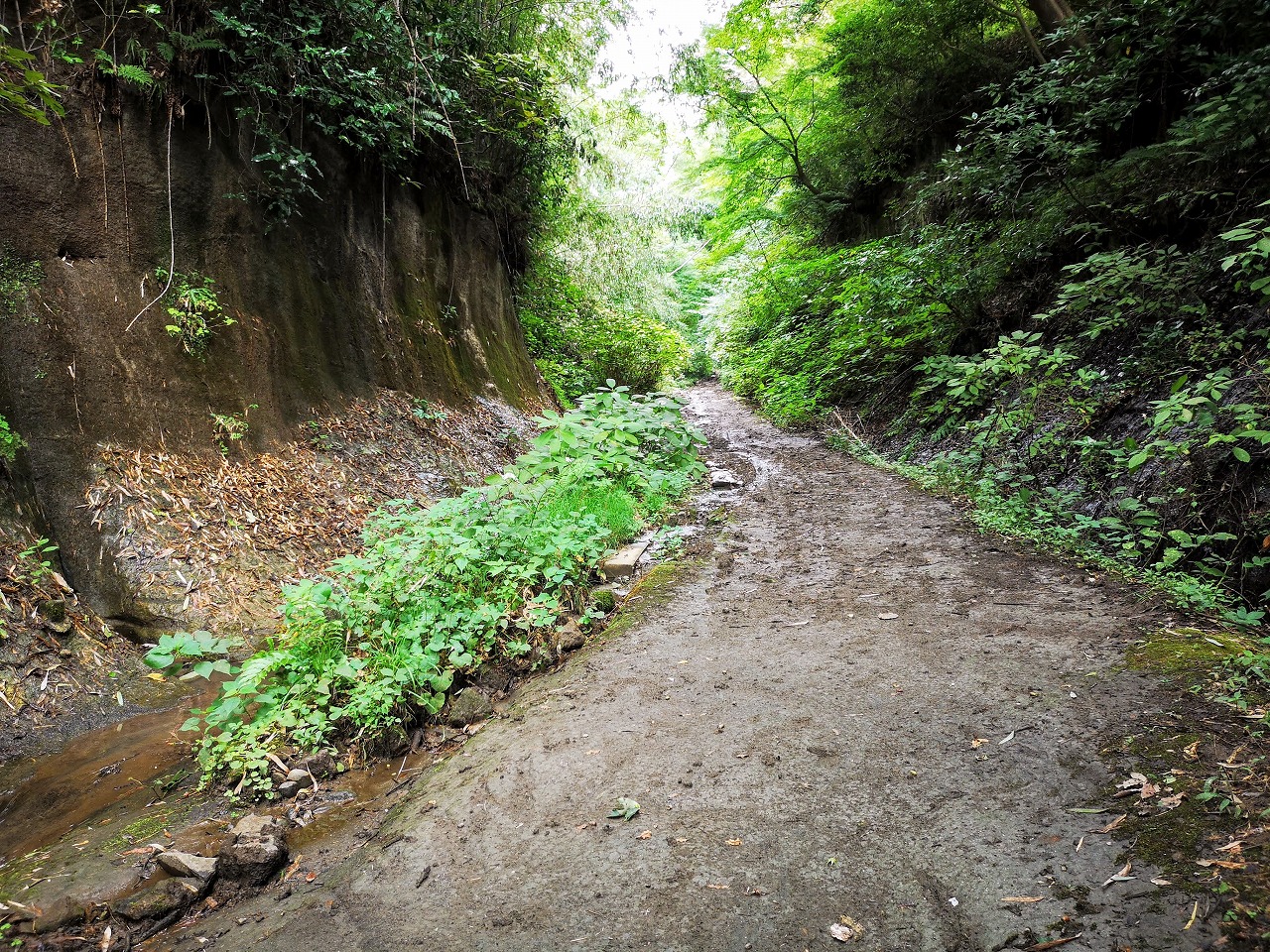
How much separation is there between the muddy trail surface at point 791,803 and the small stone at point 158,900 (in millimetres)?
126

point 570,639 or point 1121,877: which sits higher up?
point 570,639

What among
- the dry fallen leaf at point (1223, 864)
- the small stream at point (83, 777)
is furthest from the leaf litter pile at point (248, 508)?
the dry fallen leaf at point (1223, 864)

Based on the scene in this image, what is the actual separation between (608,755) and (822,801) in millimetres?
971

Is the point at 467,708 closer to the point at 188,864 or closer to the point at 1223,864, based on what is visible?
the point at 188,864

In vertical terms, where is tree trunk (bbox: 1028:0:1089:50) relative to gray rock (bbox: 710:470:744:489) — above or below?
above

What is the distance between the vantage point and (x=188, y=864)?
226 centimetres

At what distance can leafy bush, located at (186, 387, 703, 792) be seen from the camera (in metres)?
3.06

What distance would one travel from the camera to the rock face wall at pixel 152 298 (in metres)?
4.36

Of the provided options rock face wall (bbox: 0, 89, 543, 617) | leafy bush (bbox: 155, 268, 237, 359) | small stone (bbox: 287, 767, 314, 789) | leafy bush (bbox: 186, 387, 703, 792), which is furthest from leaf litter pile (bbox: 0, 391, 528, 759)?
small stone (bbox: 287, 767, 314, 789)

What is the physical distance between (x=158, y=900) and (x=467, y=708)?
1.46m

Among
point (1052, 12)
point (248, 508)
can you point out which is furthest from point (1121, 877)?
point (1052, 12)

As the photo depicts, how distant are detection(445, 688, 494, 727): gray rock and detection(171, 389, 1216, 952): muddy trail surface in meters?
0.15

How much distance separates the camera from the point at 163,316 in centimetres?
530

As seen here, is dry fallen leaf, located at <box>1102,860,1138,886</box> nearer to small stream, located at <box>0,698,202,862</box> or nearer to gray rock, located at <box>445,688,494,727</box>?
gray rock, located at <box>445,688,494,727</box>
